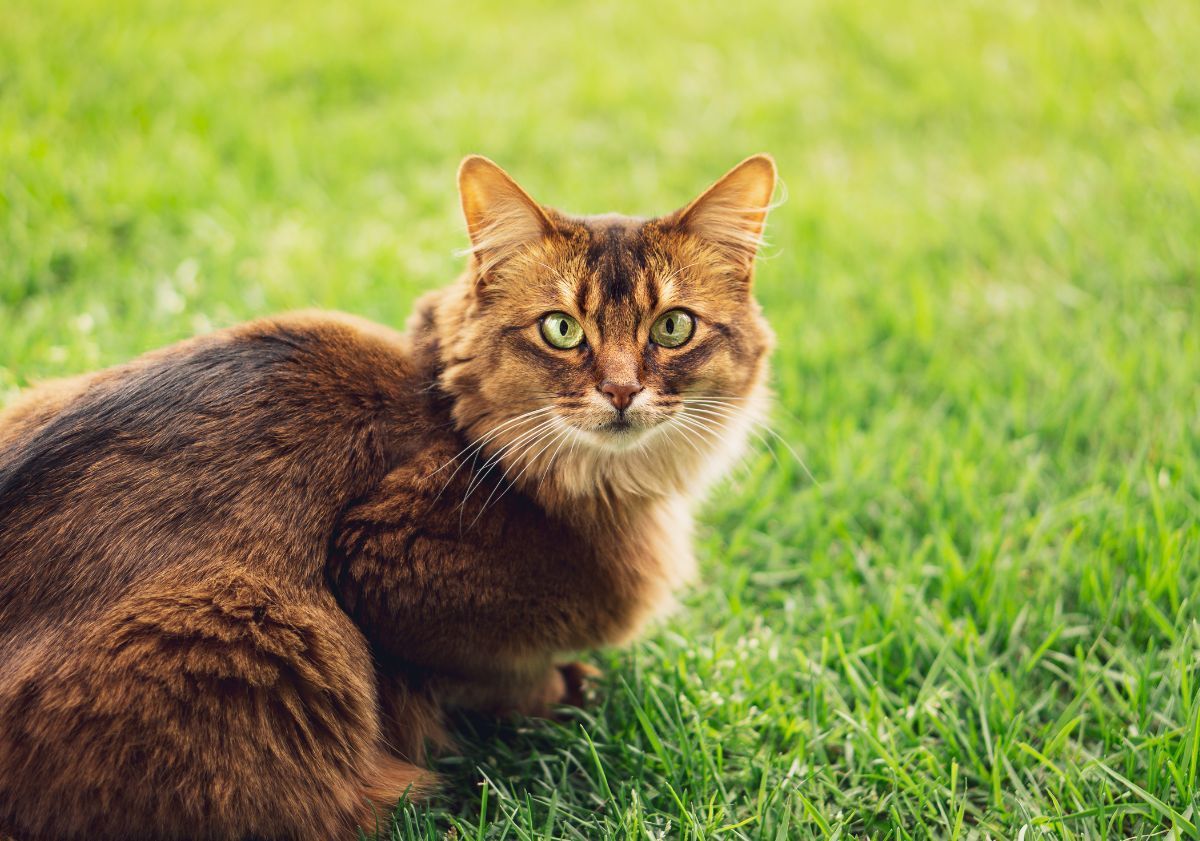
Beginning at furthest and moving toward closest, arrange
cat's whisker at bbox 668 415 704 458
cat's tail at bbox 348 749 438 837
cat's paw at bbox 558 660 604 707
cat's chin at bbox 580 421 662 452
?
cat's paw at bbox 558 660 604 707
cat's whisker at bbox 668 415 704 458
cat's chin at bbox 580 421 662 452
cat's tail at bbox 348 749 438 837

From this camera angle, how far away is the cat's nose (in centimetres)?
230

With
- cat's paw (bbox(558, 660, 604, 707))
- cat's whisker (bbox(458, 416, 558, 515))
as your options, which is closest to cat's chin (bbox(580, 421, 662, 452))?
cat's whisker (bbox(458, 416, 558, 515))

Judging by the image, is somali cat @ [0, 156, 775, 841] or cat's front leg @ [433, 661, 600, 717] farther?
cat's front leg @ [433, 661, 600, 717]

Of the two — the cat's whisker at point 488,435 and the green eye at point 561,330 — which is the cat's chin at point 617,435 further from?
the green eye at point 561,330

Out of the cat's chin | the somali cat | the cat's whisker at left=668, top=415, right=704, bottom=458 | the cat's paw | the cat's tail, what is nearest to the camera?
the somali cat

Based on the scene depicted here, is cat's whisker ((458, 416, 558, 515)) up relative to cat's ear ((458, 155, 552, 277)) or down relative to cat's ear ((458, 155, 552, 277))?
down

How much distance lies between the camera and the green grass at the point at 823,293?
245cm

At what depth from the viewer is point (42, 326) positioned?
369cm

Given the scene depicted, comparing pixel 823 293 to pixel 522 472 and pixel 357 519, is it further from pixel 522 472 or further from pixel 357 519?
pixel 357 519

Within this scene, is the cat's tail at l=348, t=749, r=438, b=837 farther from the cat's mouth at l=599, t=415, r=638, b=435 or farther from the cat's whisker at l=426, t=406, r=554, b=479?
the cat's mouth at l=599, t=415, r=638, b=435

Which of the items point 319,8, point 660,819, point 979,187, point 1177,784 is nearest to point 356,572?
point 660,819

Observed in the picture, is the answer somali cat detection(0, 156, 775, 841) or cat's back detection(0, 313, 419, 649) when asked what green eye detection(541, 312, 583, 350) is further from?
cat's back detection(0, 313, 419, 649)

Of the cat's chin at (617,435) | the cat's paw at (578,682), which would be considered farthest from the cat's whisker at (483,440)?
the cat's paw at (578,682)

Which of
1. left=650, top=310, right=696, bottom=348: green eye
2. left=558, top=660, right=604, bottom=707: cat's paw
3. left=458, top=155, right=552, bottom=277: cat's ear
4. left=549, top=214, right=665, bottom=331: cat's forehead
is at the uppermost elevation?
left=458, top=155, right=552, bottom=277: cat's ear
